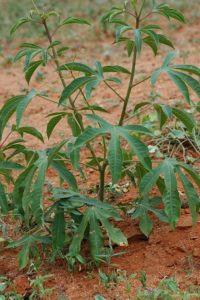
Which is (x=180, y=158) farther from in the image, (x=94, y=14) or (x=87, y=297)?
(x=94, y=14)

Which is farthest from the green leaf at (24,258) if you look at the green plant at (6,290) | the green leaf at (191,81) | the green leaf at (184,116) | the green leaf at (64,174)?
the green leaf at (191,81)

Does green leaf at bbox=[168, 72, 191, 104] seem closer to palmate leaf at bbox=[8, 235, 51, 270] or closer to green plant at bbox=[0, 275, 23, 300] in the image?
palmate leaf at bbox=[8, 235, 51, 270]

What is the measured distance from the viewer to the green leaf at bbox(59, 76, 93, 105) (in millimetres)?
2760

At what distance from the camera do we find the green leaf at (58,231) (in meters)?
2.83

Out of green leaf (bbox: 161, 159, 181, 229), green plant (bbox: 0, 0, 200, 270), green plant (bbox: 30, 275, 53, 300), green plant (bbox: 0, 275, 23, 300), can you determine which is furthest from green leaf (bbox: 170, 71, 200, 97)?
green plant (bbox: 0, 275, 23, 300)

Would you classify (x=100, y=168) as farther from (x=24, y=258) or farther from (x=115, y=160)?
(x=24, y=258)

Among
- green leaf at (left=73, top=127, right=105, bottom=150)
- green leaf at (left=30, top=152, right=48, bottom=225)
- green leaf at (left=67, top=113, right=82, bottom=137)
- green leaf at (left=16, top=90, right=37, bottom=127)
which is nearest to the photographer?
green leaf at (left=73, top=127, right=105, bottom=150)

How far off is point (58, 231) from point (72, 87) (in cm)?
64

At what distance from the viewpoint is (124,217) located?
331 cm

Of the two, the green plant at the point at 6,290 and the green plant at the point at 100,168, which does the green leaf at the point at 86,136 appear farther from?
the green plant at the point at 6,290

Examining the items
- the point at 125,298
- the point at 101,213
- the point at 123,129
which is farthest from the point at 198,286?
the point at 123,129

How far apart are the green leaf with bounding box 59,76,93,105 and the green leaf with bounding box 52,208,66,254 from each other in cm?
51

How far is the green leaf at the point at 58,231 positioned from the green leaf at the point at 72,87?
1.68 feet

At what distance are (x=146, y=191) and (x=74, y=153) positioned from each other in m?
0.40
